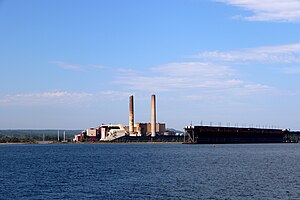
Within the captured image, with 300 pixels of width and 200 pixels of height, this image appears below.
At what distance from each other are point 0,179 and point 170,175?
21188 mm

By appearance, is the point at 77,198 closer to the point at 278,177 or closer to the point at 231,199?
the point at 231,199

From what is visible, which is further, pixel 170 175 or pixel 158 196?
pixel 170 175

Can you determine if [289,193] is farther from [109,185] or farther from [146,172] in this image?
[146,172]

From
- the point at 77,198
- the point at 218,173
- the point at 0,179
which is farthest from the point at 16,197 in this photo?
the point at 218,173

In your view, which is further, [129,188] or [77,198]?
[129,188]

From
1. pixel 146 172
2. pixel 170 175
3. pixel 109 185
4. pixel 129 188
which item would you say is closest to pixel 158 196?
pixel 129 188

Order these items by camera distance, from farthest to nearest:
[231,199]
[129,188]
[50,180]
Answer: [50,180] < [129,188] < [231,199]

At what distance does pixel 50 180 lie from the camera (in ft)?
215

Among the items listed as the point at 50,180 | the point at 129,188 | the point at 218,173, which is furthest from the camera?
the point at 218,173

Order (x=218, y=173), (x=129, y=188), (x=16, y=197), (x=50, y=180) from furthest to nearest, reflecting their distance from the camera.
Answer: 1. (x=218, y=173)
2. (x=50, y=180)
3. (x=129, y=188)
4. (x=16, y=197)

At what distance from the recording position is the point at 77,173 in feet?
245

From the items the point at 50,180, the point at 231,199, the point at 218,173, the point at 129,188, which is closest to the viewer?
the point at 231,199

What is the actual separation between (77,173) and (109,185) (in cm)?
1730

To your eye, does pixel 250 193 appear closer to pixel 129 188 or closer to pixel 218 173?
pixel 129 188
